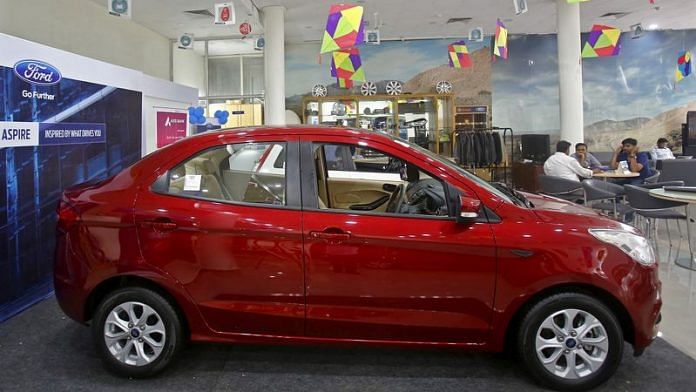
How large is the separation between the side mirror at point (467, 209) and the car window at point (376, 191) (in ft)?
0.37

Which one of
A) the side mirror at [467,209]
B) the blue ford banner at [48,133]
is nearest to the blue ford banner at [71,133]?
the blue ford banner at [48,133]

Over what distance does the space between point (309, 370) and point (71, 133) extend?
115 inches

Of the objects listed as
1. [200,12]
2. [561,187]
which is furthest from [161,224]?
[200,12]

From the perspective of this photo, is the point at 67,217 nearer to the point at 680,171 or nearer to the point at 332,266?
the point at 332,266

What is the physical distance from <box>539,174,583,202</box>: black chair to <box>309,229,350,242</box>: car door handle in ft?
14.9

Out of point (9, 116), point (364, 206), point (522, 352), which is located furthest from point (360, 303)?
point (9, 116)

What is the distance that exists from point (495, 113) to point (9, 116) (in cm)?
1076

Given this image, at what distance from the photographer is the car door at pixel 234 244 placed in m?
2.35

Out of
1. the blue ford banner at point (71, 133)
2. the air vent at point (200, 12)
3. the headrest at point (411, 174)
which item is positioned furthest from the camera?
the air vent at point (200, 12)

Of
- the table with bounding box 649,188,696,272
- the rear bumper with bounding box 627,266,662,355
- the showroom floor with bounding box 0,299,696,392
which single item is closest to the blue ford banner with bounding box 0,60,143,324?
the showroom floor with bounding box 0,299,696,392

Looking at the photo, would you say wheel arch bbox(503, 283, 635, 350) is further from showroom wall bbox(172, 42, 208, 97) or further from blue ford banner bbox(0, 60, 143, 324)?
showroom wall bbox(172, 42, 208, 97)

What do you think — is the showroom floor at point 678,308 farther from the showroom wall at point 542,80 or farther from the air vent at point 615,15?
the showroom wall at point 542,80

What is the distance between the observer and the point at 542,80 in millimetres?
12250

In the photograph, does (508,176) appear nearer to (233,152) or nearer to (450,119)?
(450,119)
